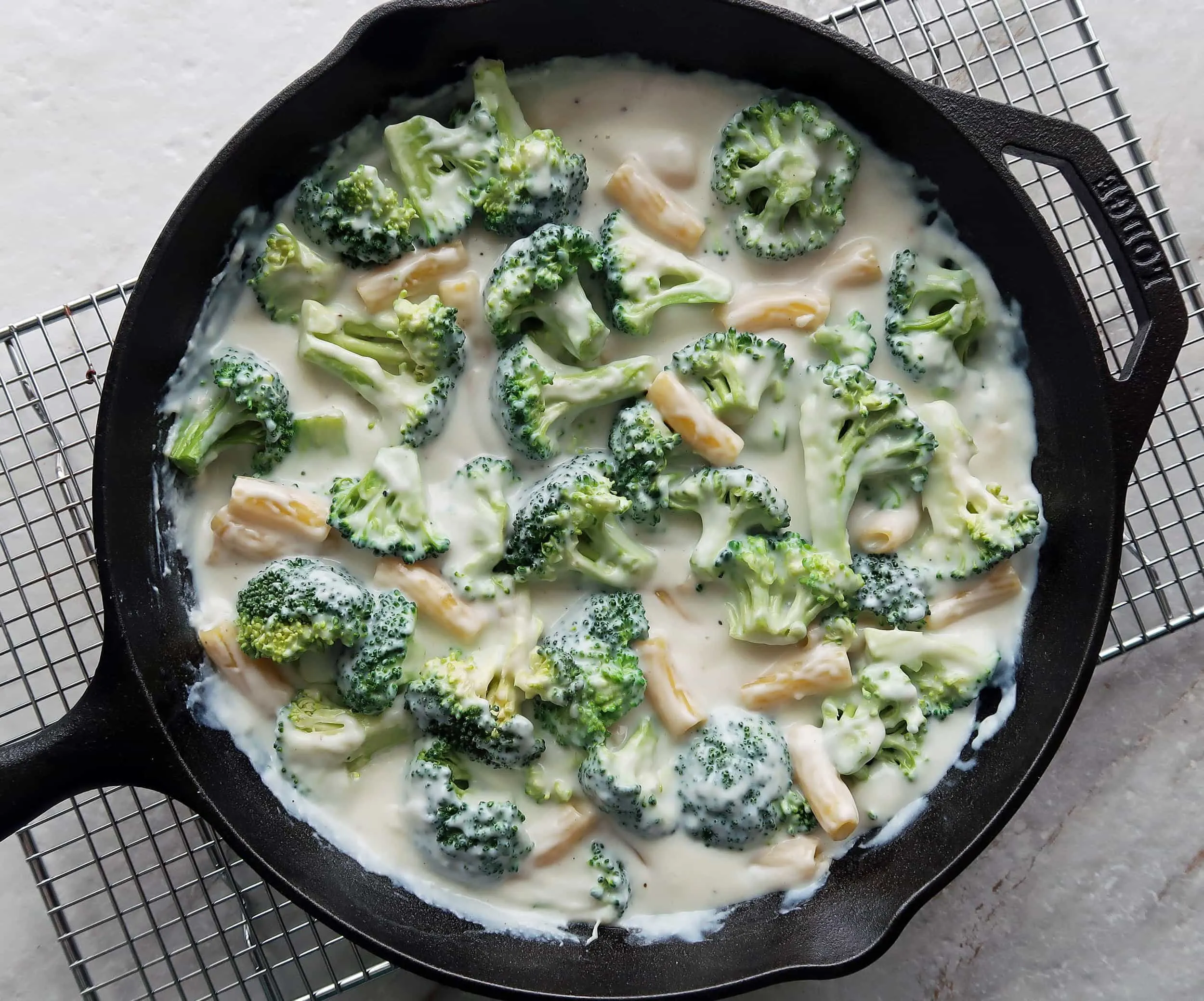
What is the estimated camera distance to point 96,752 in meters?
1.88

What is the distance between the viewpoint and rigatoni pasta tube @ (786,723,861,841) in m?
2.15

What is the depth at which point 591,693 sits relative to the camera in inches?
82.3

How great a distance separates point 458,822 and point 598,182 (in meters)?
1.31

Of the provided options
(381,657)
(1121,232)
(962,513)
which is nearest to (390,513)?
Answer: (381,657)

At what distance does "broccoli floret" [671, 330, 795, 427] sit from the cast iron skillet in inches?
19.9

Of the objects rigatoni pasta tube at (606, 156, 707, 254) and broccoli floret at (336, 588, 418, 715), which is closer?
broccoli floret at (336, 588, 418, 715)

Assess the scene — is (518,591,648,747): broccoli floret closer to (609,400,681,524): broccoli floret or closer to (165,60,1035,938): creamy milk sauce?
(165,60,1035,938): creamy milk sauce

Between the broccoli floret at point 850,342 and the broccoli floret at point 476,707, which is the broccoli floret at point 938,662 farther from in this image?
the broccoli floret at point 476,707

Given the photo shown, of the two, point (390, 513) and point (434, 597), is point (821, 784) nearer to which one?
point (434, 597)

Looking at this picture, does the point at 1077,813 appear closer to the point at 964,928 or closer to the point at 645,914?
the point at 964,928

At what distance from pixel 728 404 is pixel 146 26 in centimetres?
162

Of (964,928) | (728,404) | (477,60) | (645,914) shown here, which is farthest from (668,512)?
(964,928)

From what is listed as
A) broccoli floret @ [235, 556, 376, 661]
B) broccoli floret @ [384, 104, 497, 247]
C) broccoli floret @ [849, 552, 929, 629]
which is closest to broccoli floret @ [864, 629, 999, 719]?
broccoli floret @ [849, 552, 929, 629]

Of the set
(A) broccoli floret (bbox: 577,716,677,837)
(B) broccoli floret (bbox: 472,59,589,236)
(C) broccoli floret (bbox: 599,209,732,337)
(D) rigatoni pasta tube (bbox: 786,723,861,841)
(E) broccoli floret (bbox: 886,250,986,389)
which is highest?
(B) broccoli floret (bbox: 472,59,589,236)
